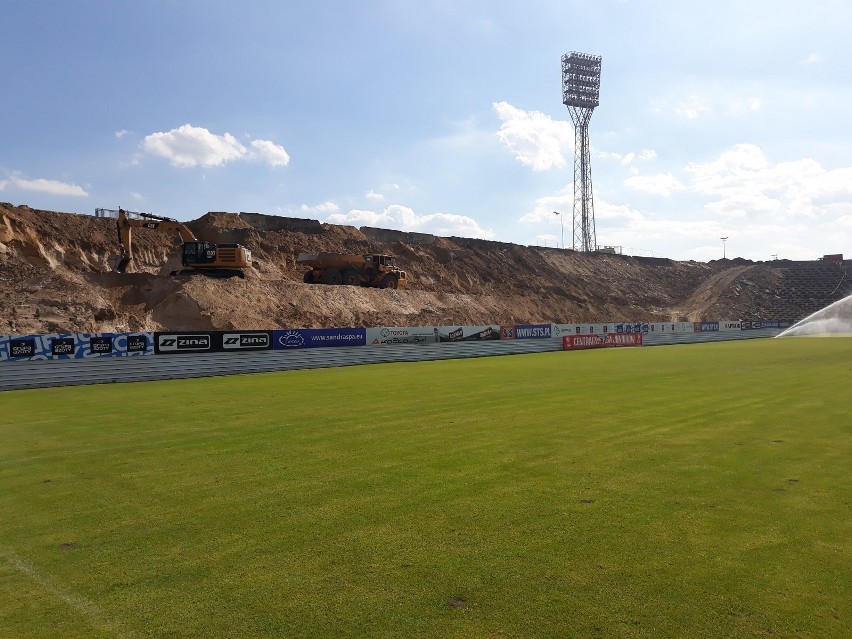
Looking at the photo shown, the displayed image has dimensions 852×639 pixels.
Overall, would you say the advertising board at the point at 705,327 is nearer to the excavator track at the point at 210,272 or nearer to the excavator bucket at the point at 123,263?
the excavator track at the point at 210,272

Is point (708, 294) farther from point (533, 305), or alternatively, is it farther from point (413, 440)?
point (413, 440)

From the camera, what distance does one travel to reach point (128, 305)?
42.2m

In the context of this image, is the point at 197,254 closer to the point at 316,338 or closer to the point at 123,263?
the point at 123,263

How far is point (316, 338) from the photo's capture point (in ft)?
99.9

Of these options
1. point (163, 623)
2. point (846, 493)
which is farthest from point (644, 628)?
point (846, 493)

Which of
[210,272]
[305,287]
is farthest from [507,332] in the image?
[210,272]

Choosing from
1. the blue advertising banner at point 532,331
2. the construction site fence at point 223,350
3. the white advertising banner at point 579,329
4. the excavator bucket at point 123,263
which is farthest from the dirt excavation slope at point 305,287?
the construction site fence at point 223,350

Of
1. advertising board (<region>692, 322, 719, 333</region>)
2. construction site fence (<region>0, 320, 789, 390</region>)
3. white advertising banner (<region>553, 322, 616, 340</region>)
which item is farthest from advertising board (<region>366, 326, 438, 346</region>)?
advertising board (<region>692, 322, 719, 333</region>)

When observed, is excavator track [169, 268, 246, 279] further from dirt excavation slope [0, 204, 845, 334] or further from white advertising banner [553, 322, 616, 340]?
white advertising banner [553, 322, 616, 340]

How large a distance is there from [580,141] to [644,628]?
90485mm

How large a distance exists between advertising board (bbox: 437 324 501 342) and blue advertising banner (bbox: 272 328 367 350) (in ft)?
18.4

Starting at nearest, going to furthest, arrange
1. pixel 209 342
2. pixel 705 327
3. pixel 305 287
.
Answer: pixel 209 342, pixel 305 287, pixel 705 327

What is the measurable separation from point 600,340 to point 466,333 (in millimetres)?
12497

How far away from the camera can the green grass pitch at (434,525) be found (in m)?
4.35
